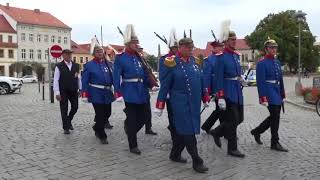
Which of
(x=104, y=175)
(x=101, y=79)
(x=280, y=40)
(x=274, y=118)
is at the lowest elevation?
(x=104, y=175)

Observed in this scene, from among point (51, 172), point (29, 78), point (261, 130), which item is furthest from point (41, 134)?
point (29, 78)

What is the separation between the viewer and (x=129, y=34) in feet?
26.7

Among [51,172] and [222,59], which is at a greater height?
[222,59]

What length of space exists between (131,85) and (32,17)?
8983 cm

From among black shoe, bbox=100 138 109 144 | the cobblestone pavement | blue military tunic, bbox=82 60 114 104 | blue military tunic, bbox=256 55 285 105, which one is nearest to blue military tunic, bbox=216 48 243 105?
blue military tunic, bbox=256 55 285 105

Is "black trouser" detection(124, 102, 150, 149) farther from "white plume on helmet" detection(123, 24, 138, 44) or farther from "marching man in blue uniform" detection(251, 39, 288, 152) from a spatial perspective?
"marching man in blue uniform" detection(251, 39, 288, 152)

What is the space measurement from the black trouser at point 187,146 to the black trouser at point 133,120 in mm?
857

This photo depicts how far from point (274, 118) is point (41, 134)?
4548mm

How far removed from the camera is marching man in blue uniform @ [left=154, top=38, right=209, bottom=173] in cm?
672

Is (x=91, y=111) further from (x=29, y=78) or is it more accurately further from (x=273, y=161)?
(x=29, y=78)

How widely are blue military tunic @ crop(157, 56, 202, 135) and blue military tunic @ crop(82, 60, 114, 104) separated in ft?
7.64

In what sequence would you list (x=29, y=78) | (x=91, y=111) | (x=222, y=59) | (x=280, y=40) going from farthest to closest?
(x=280, y=40), (x=29, y=78), (x=91, y=111), (x=222, y=59)

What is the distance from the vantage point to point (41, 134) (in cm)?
1009

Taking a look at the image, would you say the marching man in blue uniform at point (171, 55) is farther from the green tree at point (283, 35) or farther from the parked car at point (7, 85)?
the green tree at point (283, 35)
